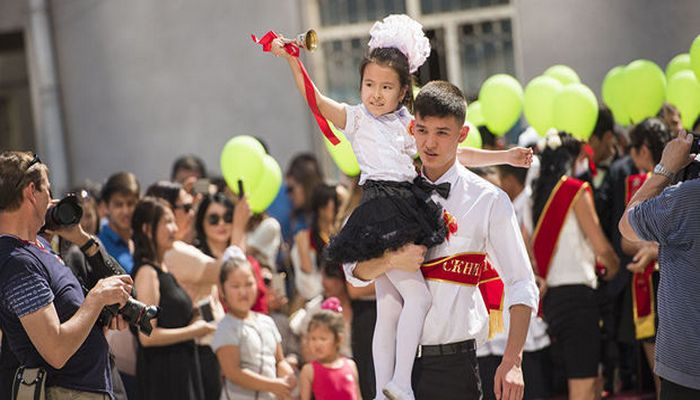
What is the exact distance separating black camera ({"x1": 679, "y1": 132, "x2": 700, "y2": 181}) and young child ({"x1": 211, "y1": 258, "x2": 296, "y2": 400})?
2.70m

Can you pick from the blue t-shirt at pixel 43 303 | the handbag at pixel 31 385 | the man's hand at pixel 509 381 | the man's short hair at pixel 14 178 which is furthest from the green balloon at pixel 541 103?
the handbag at pixel 31 385

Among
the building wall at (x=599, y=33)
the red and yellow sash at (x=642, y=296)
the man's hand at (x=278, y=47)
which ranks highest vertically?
the building wall at (x=599, y=33)

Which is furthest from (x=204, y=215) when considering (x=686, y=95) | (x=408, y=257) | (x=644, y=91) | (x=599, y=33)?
(x=599, y=33)

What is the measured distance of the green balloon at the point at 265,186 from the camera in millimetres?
8406

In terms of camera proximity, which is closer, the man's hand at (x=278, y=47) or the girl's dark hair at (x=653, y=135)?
the man's hand at (x=278, y=47)

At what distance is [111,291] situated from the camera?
201 inches

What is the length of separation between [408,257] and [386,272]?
0.16m

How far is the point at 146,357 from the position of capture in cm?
704

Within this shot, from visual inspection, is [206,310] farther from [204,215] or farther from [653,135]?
[653,135]

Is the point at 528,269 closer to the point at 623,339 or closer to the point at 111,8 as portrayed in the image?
the point at 623,339

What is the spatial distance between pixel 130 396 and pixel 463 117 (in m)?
3.12

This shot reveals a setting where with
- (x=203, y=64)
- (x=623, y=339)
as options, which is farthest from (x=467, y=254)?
(x=203, y=64)

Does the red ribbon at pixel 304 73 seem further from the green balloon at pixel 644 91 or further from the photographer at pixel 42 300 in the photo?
the green balloon at pixel 644 91

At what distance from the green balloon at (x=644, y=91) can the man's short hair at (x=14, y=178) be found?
14.8 feet
